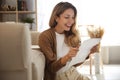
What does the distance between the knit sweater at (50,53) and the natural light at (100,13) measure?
250 centimetres

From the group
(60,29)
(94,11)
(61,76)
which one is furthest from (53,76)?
(94,11)

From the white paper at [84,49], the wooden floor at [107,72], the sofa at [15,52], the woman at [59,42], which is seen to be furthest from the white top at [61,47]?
the wooden floor at [107,72]

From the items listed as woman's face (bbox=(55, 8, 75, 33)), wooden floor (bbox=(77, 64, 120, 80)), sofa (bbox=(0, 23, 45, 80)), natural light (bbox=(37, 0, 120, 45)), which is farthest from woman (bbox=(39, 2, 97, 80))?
natural light (bbox=(37, 0, 120, 45))

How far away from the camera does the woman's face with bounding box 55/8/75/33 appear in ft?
5.24

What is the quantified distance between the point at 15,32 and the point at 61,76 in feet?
1.77

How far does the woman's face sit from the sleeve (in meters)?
0.12

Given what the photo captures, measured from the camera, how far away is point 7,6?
406cm

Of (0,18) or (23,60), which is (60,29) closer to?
(23,60)

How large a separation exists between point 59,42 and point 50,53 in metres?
0.14

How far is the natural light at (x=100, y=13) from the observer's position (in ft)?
13.1

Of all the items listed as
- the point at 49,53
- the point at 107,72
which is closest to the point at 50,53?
the point at 49,53

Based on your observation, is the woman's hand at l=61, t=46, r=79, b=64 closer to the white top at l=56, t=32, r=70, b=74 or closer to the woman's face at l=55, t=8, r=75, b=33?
the white top at l=56, t=32, r=70, b=74

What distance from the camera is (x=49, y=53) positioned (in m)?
1.54

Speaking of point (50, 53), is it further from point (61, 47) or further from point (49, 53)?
point (61, 47)
